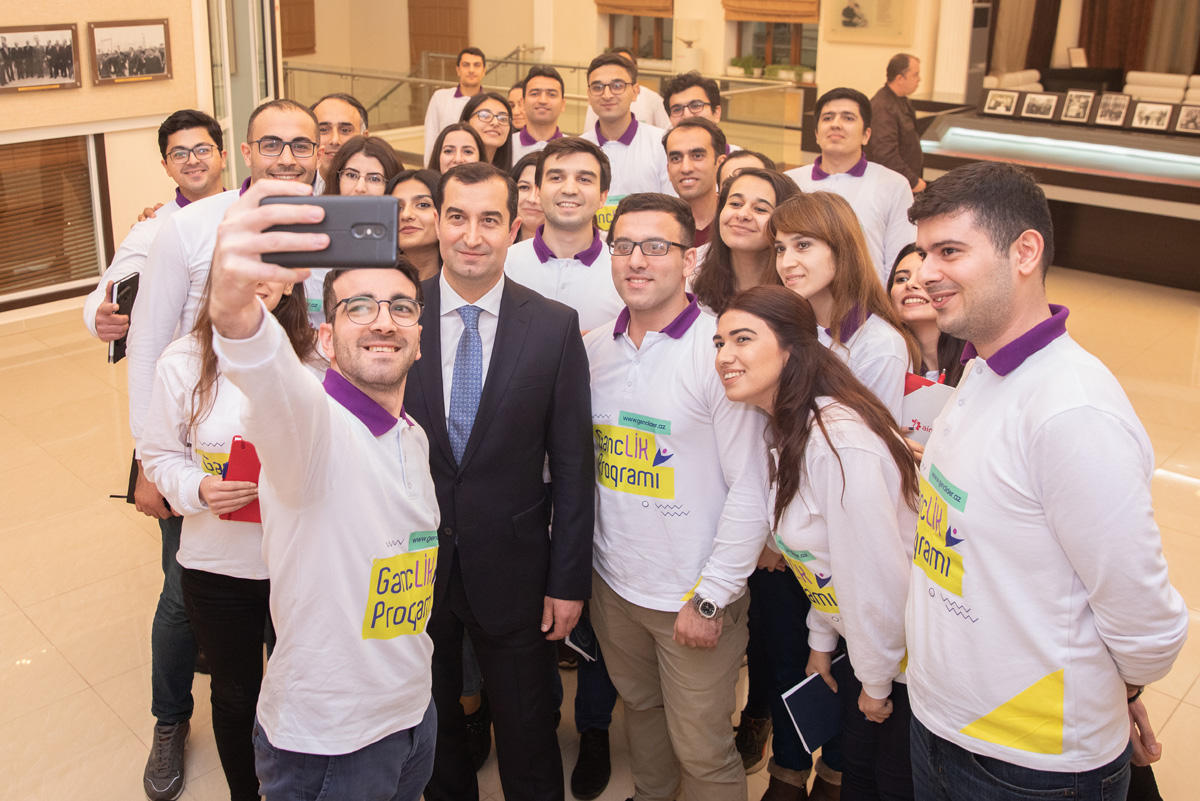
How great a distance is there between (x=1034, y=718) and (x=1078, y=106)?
8664mm

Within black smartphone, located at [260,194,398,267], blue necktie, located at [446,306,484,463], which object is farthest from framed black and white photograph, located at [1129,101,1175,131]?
black smartphone, located at [260,194,398,267]

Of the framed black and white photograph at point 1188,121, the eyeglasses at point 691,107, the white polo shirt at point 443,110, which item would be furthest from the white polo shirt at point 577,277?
the framed black and white photograph at point 1188,121

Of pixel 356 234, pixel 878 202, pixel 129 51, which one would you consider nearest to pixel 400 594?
Answer: pixel 356 234

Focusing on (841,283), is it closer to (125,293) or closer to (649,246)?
(649,246)

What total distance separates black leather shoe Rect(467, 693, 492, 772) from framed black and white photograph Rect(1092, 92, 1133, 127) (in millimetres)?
8112

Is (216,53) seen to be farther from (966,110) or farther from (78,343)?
(966,110)

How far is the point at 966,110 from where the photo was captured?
10484mm

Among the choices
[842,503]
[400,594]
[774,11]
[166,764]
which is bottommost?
[166,764]

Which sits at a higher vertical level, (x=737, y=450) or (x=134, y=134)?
(x=134, y=134)

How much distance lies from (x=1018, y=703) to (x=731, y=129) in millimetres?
8781

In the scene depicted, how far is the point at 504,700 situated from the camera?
2740 millimetres

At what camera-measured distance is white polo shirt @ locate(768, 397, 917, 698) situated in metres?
2.25

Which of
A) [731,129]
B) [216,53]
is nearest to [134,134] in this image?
[216,53]

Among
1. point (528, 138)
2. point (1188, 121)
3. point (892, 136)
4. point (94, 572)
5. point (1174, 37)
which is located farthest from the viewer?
point (1174, 37)
